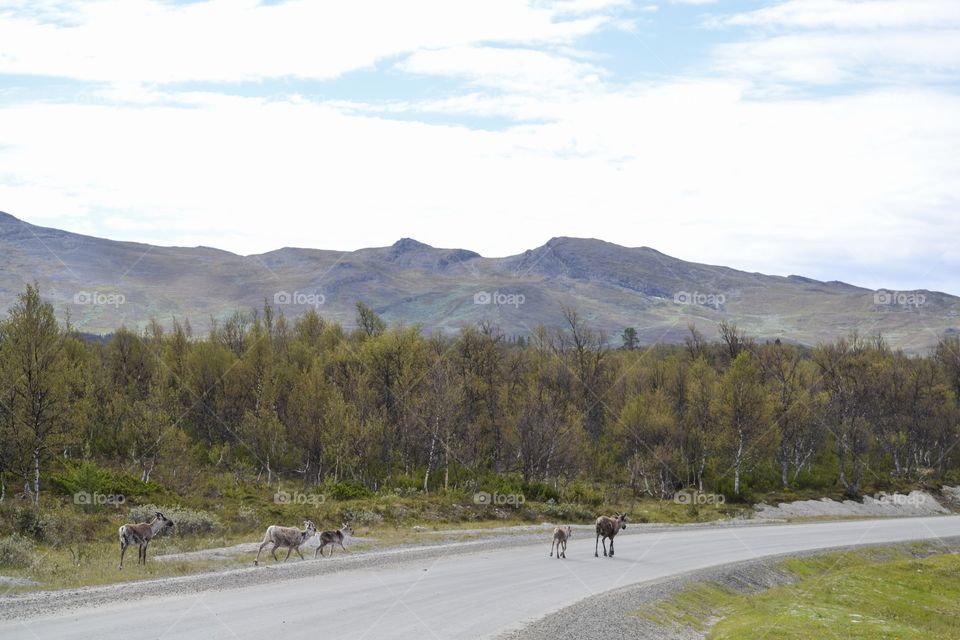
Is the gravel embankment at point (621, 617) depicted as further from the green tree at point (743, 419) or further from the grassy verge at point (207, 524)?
the green tree at point (743, 419)

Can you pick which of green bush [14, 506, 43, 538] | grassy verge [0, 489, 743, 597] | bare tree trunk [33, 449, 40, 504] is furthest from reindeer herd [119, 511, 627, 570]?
bare tree trunk [33, 449, 40, 504]

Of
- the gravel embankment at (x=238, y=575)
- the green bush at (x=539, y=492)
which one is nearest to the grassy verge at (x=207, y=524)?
the gravel embankment at (x=238, y=575)

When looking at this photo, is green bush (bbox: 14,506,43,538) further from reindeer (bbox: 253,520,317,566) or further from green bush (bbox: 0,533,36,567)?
reindeer (bbox: 253,520,317,566)

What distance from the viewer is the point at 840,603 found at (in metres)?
32.2

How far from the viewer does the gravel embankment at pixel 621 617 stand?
20.3 m

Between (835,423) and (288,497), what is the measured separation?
6792cm

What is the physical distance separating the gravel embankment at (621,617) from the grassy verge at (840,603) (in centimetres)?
47

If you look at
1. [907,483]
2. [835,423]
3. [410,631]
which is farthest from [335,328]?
[410,631]

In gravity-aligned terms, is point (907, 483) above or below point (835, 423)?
below

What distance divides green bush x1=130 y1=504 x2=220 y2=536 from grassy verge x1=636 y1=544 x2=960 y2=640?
21.7 meters

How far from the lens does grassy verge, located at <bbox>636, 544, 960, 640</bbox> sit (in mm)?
24828

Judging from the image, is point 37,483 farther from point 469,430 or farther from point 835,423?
point 835,423

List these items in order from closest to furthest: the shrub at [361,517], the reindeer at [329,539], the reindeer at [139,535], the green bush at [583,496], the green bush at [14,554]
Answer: the reindeer at [139,535]
the green bush at [14,554]
the reindeer at [329,539]
the shrub at [361,517]
the green bush at [583,496]

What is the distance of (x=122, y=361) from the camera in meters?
87.1
